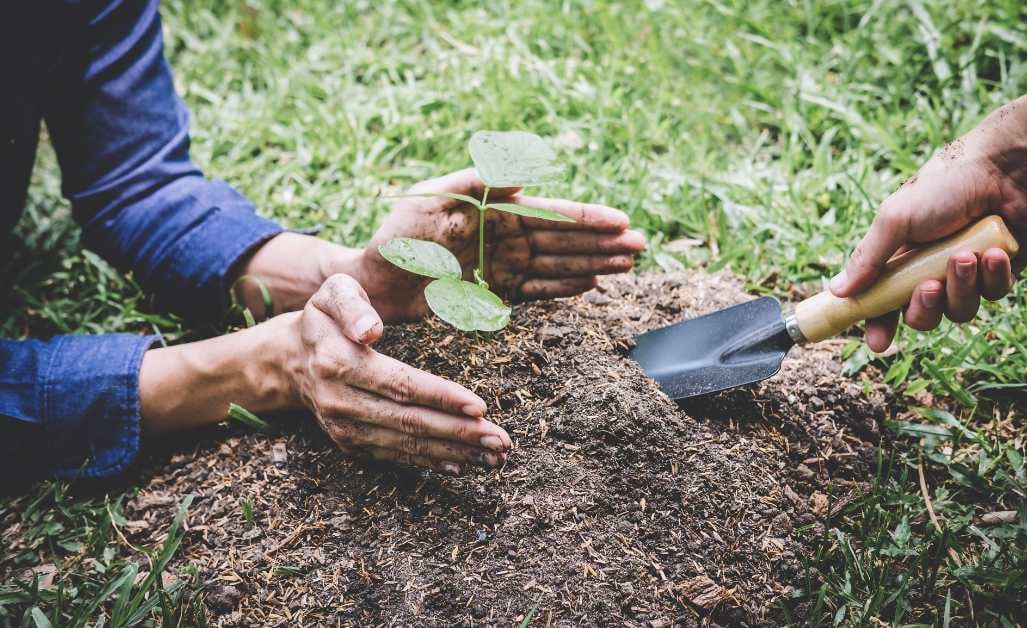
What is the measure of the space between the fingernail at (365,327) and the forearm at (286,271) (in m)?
0.55

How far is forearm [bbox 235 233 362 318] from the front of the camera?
6.53 feet

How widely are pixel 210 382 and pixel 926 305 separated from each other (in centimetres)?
156

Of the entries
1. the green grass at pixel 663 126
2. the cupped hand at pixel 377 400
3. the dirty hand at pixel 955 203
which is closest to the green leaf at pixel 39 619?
the green grass at pixel 663 126

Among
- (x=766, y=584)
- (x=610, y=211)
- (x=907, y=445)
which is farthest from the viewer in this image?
(x=610, y=211)

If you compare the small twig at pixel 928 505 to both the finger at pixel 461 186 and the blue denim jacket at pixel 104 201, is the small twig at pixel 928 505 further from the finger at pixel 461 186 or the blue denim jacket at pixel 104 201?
the blue denim jacket at pixel 104 201

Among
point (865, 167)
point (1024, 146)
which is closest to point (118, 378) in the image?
point (1024, 146)

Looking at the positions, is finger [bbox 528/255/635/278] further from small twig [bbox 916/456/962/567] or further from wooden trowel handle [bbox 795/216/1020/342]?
small twig [bbox 916/456/962/567]

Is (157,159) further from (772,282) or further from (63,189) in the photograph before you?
(772,282)

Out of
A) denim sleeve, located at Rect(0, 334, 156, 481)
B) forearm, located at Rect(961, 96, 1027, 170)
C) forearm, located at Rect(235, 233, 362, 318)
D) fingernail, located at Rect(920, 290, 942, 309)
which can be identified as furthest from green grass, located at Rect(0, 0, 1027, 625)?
forearm, located at Rect(961, 96, 1027, 170)

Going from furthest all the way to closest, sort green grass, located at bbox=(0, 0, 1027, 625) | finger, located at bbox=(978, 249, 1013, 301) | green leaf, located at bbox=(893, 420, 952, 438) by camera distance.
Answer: green grass, located at bbox=(0, 0, 1027, 625), green leaf, located at bbox=(893, 420, 952, 438), finger, located at bbox=(978, 249, 1013, 301)

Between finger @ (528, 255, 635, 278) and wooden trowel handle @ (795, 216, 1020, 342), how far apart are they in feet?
1.46

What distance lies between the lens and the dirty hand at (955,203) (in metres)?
1.44

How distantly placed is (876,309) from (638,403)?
51 cm

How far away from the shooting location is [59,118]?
2037 millimetres
